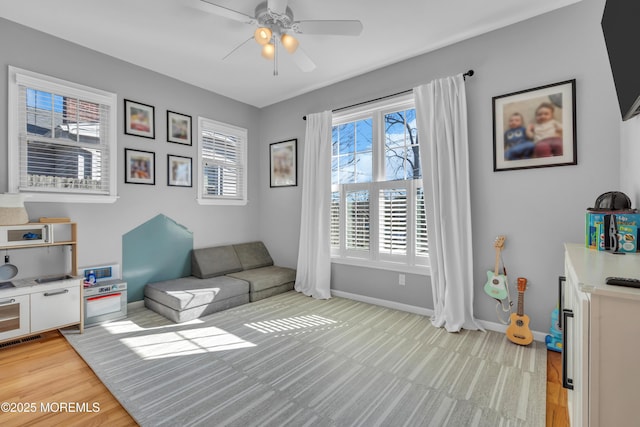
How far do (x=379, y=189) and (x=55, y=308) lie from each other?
3.53 meters

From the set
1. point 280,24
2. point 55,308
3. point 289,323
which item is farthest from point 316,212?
point 55,308

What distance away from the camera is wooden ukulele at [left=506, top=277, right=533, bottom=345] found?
2.52 m

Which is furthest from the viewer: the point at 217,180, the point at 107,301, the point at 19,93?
the point at 217,180

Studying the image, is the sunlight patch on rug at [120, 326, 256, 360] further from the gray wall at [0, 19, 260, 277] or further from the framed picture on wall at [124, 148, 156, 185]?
the framed picture on wall at [124, 148, 156, 185]

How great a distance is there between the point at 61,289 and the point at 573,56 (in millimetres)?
4995

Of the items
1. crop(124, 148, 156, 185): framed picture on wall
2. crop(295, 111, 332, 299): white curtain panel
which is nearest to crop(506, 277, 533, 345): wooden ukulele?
crop(295, 111, 332, 299): white curtain panel

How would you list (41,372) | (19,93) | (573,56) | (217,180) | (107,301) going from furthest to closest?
(217,180) → (107,301) → (19,93) → (573,56) → (41,372)

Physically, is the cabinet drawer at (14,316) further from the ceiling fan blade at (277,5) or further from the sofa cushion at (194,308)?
the ceiling fan blade at (277,5)

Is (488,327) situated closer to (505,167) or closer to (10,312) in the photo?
(505,167)

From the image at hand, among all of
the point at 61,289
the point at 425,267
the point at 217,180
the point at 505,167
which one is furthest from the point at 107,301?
the point at 505,167

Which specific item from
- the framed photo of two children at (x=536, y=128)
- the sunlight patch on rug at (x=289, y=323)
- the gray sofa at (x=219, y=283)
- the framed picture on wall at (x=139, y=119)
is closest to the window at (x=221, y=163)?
the framed picture on wall at (x=139, y=119)

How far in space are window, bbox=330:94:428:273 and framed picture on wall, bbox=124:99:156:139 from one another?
2356mm

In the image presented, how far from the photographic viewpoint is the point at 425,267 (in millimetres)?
3250

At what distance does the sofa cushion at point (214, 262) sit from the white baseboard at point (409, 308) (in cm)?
152
